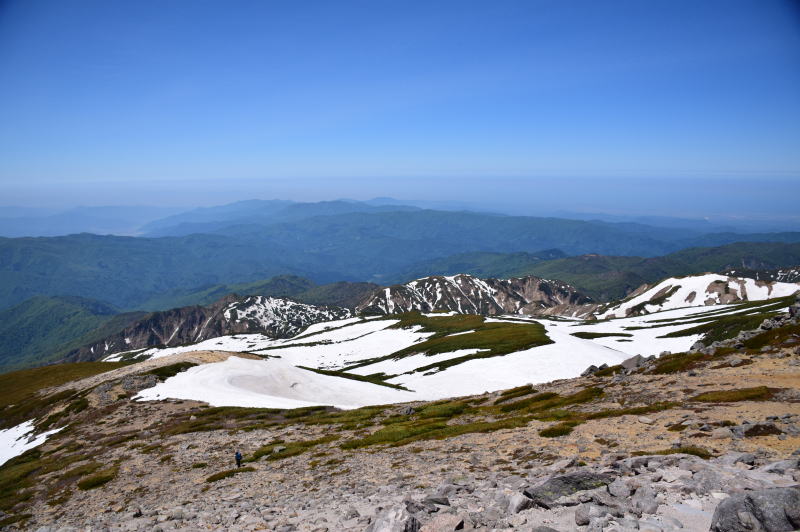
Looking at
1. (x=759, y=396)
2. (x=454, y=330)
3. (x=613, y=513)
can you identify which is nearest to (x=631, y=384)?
(x=759, y=396)

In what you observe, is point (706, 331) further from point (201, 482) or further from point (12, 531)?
point (12, 531)

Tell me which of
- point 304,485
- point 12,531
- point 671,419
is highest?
point 671,419

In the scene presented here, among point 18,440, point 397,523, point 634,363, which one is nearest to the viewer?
point 397,523

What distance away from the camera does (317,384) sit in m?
67.7

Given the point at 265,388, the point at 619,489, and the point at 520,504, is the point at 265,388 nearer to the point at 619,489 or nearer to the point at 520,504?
the point at 520,504

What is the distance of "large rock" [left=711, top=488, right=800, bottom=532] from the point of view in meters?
8.28

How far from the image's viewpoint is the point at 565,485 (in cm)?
1291

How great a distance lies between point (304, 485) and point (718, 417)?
71.2ft

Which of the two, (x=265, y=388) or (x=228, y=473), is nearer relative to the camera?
(x=228, y=473)

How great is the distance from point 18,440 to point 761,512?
7626 cm

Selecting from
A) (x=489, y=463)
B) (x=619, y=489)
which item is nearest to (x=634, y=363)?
(x=489, y=463)

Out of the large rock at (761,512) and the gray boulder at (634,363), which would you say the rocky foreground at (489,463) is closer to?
the large rock at (761,512)

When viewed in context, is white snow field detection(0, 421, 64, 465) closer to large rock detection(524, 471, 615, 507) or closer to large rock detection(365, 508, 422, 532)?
large rock detection(365, 508, 422, 532)

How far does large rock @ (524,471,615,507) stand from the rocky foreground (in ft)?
0.13
